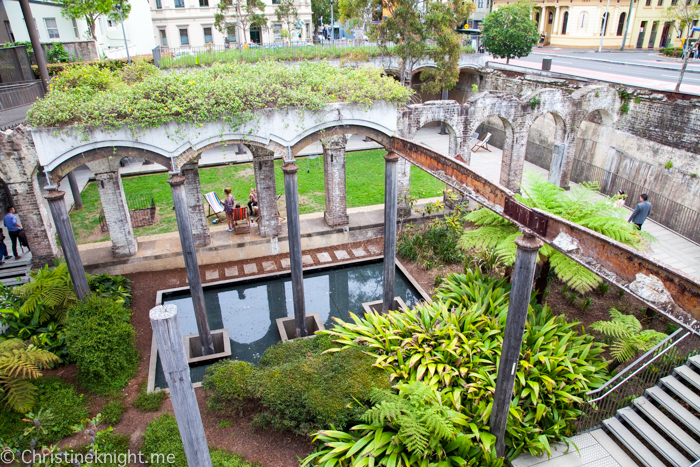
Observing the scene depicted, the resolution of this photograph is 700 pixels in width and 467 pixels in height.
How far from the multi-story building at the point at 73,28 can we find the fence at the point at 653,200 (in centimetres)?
2266

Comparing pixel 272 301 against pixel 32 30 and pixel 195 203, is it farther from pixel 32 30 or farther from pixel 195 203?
pixel 32 30

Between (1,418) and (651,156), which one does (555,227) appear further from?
(651,156)

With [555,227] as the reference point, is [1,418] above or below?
below

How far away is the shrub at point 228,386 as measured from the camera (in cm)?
710

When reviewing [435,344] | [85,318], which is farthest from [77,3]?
[435,344]

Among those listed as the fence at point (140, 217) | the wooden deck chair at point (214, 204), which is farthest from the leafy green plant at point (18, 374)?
the wooden deck chair at point (214, 204)

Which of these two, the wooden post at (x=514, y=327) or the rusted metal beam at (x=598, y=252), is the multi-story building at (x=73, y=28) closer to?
the rusted metal beam at (x=598, y=252)

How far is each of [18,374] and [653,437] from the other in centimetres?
944

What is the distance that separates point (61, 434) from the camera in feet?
23.0

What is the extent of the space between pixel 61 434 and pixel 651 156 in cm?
1722

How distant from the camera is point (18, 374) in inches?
283

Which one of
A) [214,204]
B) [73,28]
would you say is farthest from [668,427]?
[73,28]

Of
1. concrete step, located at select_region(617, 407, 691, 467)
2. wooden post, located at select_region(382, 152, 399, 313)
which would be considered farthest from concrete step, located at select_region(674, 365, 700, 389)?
wooden post, located at select_region(382, 152, 399, 313)

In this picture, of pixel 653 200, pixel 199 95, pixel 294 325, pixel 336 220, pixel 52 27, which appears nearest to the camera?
pixel 199 95
